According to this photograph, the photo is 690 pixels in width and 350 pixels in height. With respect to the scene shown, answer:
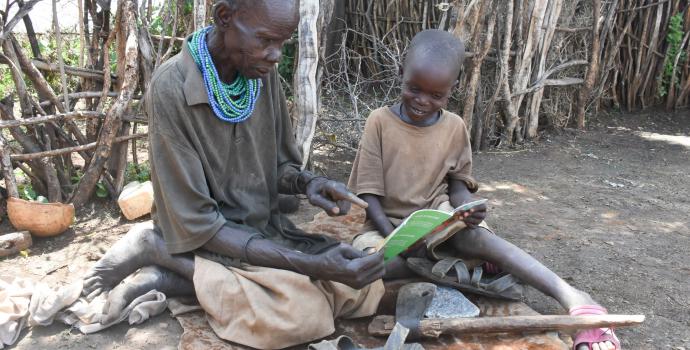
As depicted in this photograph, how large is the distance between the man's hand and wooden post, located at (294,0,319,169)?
3.86 ft

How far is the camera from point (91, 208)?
3830 millimetres

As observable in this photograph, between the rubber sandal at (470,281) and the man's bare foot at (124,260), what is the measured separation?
1206mm

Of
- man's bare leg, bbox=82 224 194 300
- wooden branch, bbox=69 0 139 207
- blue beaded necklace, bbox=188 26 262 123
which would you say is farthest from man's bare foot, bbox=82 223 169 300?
wooden branch, bbox=69 0 139 207

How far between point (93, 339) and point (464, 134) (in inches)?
75.9

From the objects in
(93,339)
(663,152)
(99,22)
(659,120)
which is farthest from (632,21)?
(93,339)

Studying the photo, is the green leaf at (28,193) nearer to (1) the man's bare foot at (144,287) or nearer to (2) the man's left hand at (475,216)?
(1) the man's bare foot at (144,287)

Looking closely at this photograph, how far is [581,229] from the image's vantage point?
12.3ft

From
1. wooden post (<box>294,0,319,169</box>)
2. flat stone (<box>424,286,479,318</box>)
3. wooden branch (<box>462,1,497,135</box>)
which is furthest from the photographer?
wooden branch (<box>462,1,497,135</box>)

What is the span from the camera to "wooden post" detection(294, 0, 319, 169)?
3791mm

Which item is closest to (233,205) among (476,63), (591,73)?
(476,63)

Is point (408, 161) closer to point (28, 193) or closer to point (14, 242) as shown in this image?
point (14, 242)

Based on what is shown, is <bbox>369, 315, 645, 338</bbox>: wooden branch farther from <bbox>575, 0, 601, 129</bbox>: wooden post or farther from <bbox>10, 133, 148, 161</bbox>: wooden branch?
Result: <bbox>575, 0, 601, 129</bbox>: wooden post

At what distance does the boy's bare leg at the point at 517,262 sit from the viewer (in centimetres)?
257

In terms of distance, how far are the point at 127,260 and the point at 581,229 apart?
267 cm
